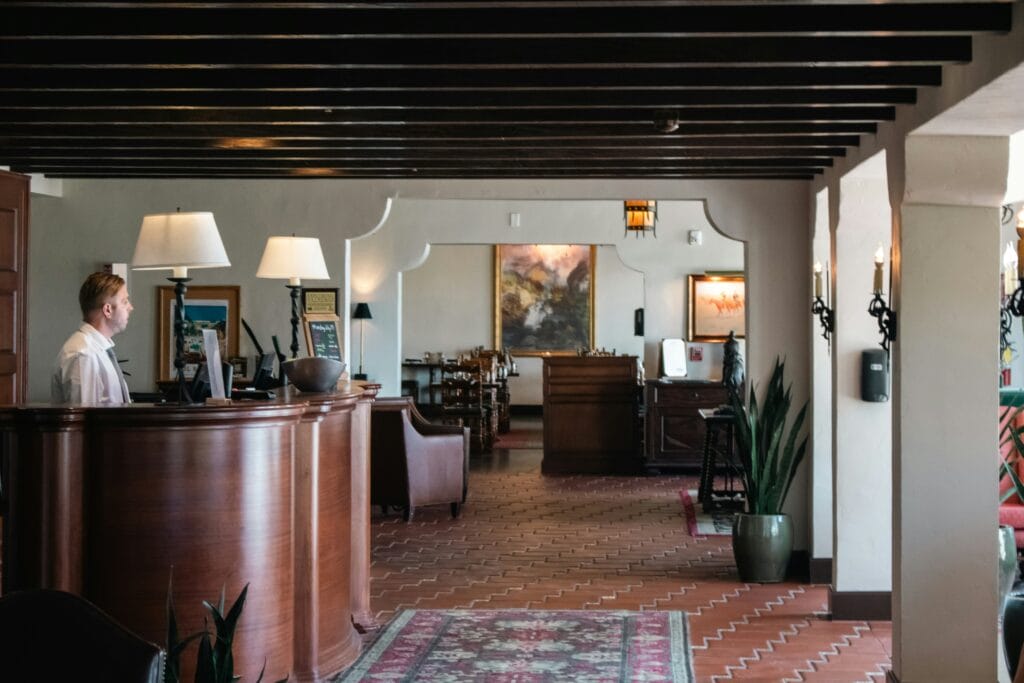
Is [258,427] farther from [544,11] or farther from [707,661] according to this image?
[707,661]

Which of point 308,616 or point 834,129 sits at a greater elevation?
point 834,129

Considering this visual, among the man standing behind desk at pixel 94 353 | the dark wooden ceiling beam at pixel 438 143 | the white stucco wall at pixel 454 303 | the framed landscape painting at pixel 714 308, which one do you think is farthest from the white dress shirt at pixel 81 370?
the white stucco wall at pixel 454 303

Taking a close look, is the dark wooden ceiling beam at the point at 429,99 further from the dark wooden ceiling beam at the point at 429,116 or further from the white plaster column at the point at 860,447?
the white plaster column at the point at 860,447

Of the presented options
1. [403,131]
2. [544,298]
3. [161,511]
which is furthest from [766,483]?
[544,298]

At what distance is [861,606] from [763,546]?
0.84m

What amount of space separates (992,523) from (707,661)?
142 cm

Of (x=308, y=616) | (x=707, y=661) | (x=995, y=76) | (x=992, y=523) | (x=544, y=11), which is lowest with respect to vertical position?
(x=707, y=661)

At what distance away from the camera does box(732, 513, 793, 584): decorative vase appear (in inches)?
270

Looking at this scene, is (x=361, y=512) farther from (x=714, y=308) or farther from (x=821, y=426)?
(x=714, y=308)

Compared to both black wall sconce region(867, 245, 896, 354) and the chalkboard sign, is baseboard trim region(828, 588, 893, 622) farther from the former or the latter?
the chalkboard sign

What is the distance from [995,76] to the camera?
351 cm

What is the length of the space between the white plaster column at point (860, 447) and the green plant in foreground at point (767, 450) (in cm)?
59

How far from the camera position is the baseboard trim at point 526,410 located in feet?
60.7

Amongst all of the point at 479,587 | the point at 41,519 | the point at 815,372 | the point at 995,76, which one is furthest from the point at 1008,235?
the point at 41,519
